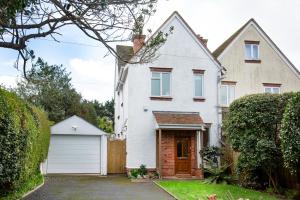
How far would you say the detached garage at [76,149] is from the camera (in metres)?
26.3

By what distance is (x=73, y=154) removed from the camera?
87.0ft

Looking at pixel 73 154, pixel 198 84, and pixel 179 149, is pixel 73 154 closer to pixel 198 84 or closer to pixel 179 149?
pixel 179 149

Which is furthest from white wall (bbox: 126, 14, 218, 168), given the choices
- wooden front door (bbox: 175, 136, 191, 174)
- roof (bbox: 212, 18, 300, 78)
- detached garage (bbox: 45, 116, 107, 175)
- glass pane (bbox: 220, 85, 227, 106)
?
roof (bbox: 212, 18, 300, 78)

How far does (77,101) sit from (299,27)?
3349 centimetres

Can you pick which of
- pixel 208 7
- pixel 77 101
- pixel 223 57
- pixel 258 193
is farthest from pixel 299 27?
pixel 77 101

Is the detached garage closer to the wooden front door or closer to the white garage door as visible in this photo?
the white garage door

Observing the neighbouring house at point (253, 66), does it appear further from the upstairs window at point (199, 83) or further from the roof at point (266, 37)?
the upstairs window at point (199, 83)

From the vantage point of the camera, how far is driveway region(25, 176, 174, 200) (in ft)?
52.5

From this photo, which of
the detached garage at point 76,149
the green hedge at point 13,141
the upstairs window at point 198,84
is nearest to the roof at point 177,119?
the upstairs window at point 198,84

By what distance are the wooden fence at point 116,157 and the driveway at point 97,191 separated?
500 cm

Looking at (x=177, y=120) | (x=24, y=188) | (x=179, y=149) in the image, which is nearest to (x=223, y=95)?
(x=177, y=120)

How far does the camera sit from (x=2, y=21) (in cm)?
805

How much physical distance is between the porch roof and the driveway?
3828 mm

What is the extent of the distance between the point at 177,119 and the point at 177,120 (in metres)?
0.15
